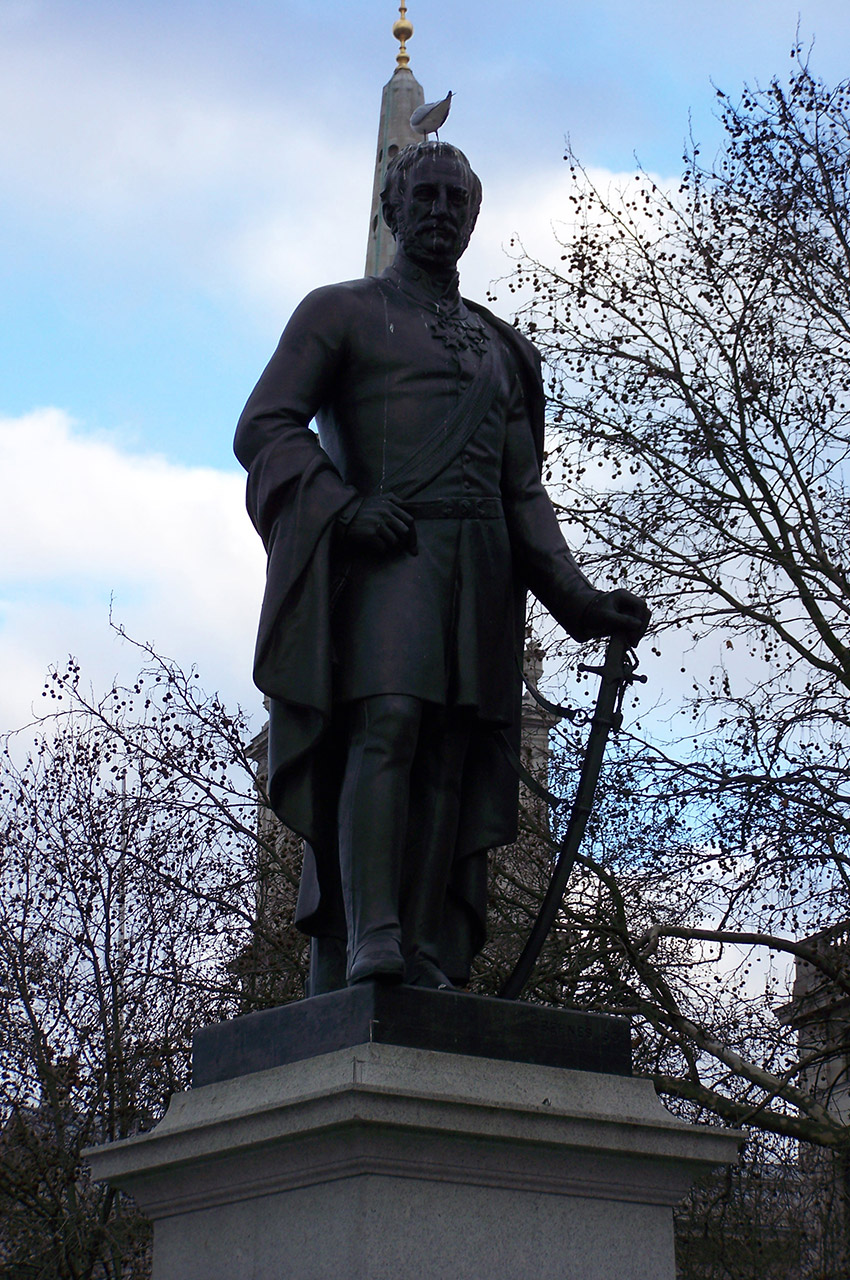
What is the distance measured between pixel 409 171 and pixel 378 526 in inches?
44.0

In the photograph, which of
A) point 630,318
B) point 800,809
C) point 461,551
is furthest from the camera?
point 630,318

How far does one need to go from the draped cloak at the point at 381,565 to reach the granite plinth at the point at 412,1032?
41 cm

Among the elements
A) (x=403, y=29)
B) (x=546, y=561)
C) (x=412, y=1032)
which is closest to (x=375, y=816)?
(x=412, y=1032)

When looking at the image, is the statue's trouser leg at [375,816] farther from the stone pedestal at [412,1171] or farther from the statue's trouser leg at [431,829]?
the stone pedestal at [412,1171]

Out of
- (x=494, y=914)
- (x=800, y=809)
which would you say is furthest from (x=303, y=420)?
(x=494, y=914)

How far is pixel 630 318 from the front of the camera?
15.4 metres

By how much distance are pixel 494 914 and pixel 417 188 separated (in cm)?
1150

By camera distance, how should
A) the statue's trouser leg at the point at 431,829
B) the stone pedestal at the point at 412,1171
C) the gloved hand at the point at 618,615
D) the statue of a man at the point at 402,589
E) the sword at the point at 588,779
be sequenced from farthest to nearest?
the gloved hand at the point at 618,615
the sword at the point at 588,779
the statue's trouser leg at the point at 431,829
the statue of a man at the point at 402,589
the stone pedestal at the point at 412,1171

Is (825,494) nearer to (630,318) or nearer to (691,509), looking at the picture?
(691,509)

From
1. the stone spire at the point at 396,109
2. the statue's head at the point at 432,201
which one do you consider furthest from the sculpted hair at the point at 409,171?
the stone spire at the point at 396,109

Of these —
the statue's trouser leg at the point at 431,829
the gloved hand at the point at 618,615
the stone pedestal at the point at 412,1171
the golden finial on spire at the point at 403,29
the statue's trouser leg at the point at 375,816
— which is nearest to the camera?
the stone pedestal at the point at 412,1171

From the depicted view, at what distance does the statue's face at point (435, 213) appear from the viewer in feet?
15.6

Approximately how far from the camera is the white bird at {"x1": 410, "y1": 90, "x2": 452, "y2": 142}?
496cm

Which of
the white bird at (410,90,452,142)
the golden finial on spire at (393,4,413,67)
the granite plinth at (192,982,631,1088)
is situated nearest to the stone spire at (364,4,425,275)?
the golden finial on spire at (393,4,413,67)
